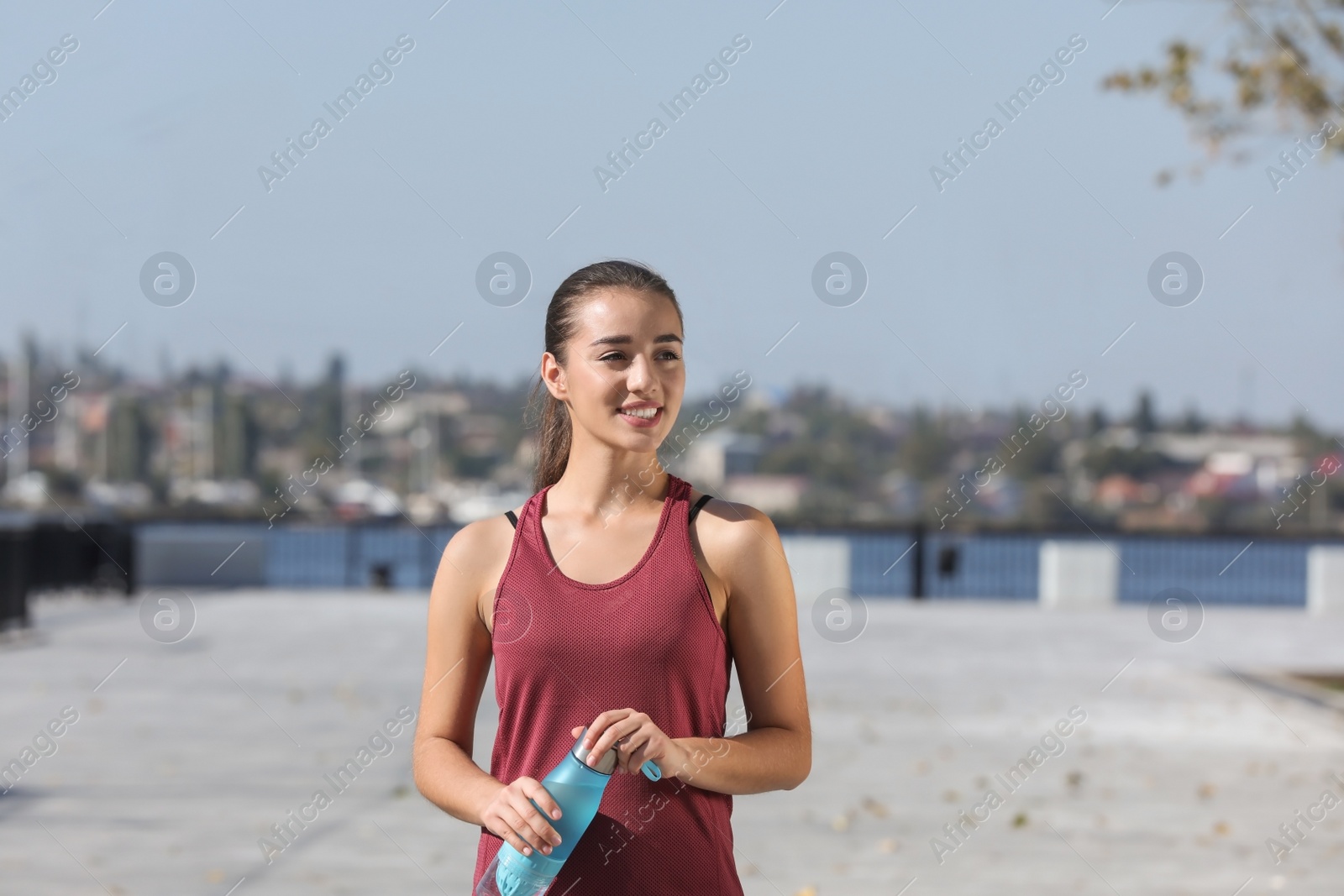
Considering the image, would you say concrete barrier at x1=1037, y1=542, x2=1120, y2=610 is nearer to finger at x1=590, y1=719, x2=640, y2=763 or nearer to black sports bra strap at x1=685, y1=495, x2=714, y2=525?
black sports bra strap at x1=685, y1=495, x2=714, y2=525

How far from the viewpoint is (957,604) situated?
73.7 ft

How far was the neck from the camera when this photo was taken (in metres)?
2.21

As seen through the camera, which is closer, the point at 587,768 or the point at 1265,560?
the point at 587,768

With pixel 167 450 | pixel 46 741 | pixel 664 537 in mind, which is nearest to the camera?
pixel 664 537

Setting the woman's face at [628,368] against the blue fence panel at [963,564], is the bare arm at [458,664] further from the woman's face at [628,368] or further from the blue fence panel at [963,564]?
the blue fence panel at [963,564]

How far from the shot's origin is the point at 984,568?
8800cm

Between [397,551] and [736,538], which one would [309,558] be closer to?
[397,551]

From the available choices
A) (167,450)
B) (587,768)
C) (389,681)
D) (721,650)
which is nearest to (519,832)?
(587,768)

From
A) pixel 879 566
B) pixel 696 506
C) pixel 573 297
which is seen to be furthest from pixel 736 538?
pixel 879 566

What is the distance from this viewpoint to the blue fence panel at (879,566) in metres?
53.3

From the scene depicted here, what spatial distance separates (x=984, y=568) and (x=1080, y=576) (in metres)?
66.0

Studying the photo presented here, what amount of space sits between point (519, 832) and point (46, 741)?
877 cm

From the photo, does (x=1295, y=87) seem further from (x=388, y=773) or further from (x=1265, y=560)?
(x=1265, y=560)

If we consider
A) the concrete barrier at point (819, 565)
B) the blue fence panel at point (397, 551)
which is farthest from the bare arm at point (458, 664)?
the blue fence panel at point (397, 551)
